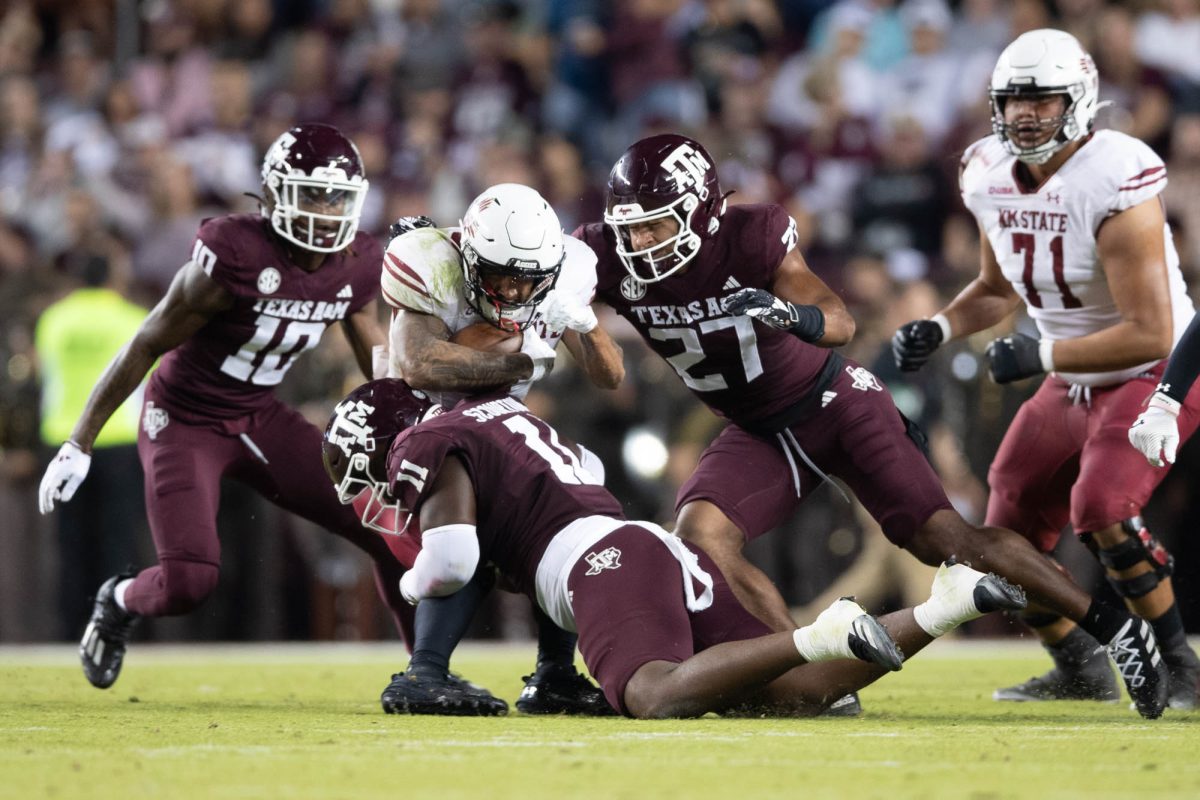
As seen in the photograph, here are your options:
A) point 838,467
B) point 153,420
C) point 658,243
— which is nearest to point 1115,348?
point 838,467

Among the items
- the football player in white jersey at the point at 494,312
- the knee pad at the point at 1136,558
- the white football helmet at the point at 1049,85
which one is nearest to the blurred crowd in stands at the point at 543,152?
the white football helmet at the point at 1049,85

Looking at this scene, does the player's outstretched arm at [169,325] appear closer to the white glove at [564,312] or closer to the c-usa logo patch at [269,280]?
the c-usa logo patch at [269,280]

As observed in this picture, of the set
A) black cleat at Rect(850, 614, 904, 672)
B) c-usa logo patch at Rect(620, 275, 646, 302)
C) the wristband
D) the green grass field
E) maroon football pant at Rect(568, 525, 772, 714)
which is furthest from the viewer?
c-usa logo patch at Rect(620, 275, 646, 302)

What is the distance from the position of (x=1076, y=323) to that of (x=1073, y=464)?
0.46 m

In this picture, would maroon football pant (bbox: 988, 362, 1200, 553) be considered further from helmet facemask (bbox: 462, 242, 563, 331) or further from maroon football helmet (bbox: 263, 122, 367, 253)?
maroon football helmet (bbox: 263, 122, 367, 253)

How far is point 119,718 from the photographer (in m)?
5.47

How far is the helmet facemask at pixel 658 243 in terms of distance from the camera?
566cm

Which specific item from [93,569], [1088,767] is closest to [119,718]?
[1088,767]

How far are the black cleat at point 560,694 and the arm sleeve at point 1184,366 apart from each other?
A: 188 centimetres

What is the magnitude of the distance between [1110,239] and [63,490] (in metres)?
3.58

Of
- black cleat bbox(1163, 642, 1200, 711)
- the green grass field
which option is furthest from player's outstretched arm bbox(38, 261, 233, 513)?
black cleat bbox(1163, 642, 1200, 711)

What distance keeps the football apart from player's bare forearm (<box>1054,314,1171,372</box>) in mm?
1712

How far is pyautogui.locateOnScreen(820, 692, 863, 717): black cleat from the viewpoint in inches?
214

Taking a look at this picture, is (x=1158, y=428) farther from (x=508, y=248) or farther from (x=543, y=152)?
(x=543, y=152)
